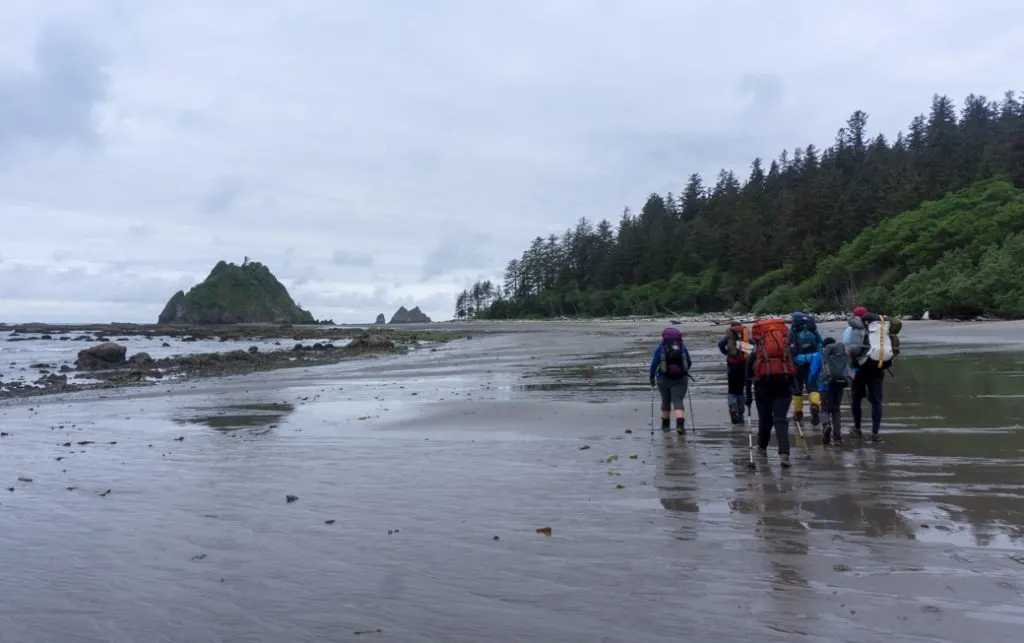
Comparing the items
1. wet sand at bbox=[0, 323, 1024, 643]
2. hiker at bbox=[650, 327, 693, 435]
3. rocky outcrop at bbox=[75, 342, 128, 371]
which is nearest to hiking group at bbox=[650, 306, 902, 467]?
hiker at bbox=[650, 327, 693, 435]

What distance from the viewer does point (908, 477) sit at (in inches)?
300

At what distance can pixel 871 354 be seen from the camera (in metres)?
10.3

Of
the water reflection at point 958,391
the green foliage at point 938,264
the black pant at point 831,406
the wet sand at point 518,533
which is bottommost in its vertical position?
the wet sand at point 518,533

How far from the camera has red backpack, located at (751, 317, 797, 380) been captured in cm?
884

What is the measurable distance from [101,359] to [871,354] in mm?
35684

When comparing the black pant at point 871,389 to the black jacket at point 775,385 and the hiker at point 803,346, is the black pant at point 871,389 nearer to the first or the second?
the hiker at point 803,346

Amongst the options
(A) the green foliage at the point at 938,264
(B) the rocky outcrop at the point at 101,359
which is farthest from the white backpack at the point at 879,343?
(A) the green foliage at the point at 938,264

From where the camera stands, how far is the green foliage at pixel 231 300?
171375 mm

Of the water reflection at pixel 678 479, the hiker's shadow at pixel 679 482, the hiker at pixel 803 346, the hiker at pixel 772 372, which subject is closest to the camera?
the hiker's shadow at pixel 679 482

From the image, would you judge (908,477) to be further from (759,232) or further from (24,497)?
(759,232)

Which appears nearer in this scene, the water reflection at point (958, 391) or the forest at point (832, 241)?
the water reflection at point (958, 391)

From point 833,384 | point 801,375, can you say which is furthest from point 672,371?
point 833,384

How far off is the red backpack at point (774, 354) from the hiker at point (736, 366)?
9.35 feet

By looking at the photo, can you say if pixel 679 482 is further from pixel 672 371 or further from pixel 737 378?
pixel 737 378
